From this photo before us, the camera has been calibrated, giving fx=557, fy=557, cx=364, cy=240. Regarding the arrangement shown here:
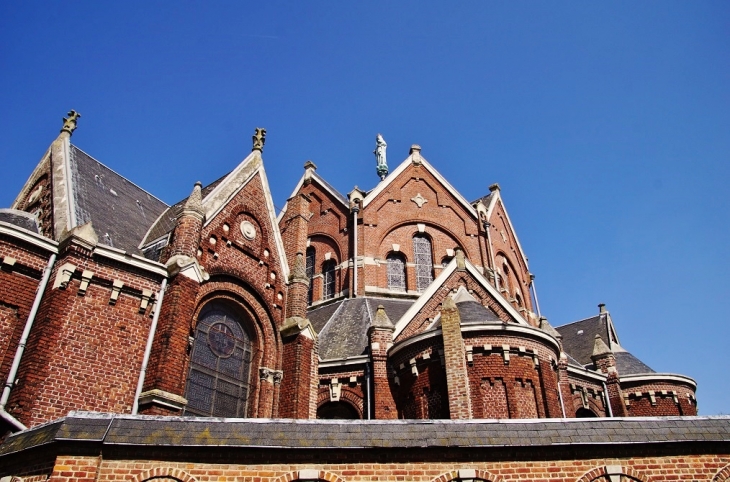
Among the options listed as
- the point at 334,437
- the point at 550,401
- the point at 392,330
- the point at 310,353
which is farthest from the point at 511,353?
the point at 334,437

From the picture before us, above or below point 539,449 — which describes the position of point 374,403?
above

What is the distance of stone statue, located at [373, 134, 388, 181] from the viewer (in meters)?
39.8

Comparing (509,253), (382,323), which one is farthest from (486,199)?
(382,323)

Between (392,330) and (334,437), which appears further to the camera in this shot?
(392,330)

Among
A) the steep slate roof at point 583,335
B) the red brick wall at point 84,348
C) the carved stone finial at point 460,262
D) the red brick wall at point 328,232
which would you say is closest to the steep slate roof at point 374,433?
the red brick wall at point 84,348

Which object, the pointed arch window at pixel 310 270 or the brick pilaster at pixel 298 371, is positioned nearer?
the brick pilaster at pixel 298 371

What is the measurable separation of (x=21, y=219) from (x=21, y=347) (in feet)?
15.3

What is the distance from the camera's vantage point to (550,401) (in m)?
17.2

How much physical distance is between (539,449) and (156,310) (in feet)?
32.2

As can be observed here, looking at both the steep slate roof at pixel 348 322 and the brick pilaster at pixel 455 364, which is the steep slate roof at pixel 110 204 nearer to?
the steep slate roof at pixel 348 322

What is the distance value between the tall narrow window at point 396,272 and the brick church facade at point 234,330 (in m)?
0.15

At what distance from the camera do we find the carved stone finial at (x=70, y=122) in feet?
61.6

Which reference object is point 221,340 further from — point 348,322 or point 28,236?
point 348,322

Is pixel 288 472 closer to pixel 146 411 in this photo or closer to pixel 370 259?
pixel 146 411
